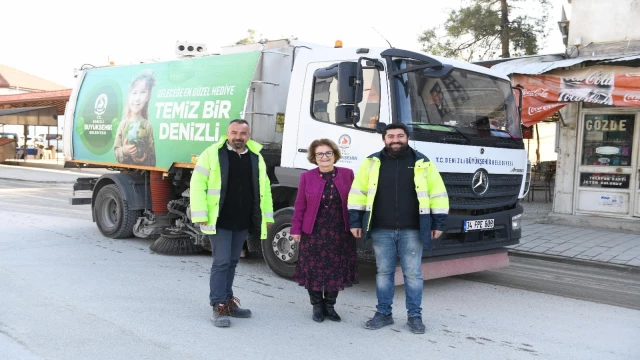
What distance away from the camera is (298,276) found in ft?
17.8

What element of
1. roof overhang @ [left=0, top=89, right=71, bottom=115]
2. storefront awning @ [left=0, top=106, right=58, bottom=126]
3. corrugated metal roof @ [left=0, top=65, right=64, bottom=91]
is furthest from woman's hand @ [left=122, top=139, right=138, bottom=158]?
corrugated metal roof @ [left=0, top=65, right=64, bottom=91]

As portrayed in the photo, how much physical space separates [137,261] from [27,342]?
3.25 metres

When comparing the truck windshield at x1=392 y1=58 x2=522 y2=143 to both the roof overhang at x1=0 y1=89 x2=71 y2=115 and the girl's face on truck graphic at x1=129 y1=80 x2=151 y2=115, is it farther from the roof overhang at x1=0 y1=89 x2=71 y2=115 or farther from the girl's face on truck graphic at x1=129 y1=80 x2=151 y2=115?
the roof overhang at x1=0 y1=89 x2=71 y2=115

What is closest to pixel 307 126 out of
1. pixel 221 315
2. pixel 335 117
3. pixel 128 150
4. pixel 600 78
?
pixel 335 117

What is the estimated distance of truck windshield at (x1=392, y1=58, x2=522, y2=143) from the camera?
19.6 ft

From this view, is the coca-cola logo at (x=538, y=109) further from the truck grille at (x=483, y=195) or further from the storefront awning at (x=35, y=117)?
the storefront awning at (x=35, y=117)

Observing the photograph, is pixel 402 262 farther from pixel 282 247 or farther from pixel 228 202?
pixel 282 247

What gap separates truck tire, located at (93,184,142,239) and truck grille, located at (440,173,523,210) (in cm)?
524

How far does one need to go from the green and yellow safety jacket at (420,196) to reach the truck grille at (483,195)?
3.06ft

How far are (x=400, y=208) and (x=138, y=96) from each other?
5363 millimetres

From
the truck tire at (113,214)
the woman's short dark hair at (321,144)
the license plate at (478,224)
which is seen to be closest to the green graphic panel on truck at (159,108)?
the truck tire at (113,214)

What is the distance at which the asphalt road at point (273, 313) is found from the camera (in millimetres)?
4582

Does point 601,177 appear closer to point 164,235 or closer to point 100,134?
point 164,235

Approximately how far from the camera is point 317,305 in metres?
5.39
